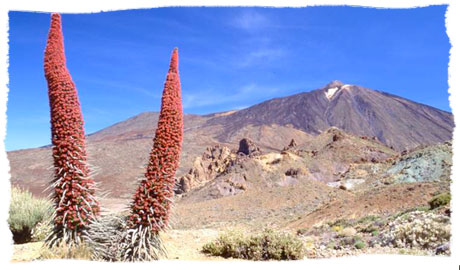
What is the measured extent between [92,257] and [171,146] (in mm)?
1260

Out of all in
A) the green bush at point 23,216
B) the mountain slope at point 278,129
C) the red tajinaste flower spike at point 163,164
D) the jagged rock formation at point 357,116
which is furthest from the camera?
the jagged rock formation at point 357,116

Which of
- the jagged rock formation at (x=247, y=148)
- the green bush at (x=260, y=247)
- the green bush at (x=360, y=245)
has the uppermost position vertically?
the jagged rock formation at (x=247, y=148)

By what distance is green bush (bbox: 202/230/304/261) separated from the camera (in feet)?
17.8

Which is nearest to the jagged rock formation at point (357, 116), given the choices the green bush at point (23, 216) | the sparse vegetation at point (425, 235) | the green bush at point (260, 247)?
the sparse vegetation at point (425, 235)

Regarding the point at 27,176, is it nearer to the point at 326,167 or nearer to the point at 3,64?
the point at 326,167

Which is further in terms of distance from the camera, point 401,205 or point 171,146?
point 401,205

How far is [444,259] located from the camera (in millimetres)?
2984

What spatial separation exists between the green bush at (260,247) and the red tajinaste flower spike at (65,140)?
9.09ft

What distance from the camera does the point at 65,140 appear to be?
337 centimetres

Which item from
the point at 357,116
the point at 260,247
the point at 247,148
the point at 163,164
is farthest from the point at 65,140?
the point at 357,116

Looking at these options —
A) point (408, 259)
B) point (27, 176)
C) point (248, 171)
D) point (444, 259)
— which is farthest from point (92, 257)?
point (27, 176)

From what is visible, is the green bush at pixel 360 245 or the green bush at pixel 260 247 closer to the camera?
the green bush at pixel 260 247

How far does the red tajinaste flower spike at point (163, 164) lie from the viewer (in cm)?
329

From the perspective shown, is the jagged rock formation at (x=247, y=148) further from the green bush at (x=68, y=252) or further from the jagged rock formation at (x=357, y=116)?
the jagged rock formation at (x=357, y=116)
